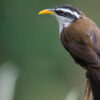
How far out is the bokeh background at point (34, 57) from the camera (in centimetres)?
758

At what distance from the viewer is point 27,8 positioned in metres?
8.25

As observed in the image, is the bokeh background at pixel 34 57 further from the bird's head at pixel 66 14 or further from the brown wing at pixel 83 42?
the brown wing at pixel 83 42

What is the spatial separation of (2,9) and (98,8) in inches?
70.9

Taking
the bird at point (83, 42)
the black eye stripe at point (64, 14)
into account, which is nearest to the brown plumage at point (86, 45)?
the bird at point (83, 42)

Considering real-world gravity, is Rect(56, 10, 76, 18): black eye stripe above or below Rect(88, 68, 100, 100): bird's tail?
above

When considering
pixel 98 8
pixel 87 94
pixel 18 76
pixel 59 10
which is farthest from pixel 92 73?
pixel 98 8

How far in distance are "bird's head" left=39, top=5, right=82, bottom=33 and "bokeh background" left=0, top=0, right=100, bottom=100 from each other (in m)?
1.82

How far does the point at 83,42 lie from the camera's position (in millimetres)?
5094

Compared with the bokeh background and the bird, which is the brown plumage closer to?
the bird

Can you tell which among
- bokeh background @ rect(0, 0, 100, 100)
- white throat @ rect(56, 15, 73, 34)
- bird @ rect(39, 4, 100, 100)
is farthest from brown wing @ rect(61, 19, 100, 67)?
bokeh background @ rect(0, 0, 100, 100)

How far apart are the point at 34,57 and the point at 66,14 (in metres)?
2.35

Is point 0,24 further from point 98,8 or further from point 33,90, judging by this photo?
point 98,8

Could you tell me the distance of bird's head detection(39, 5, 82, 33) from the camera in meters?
5.53

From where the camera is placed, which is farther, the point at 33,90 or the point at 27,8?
the point at 27,8
